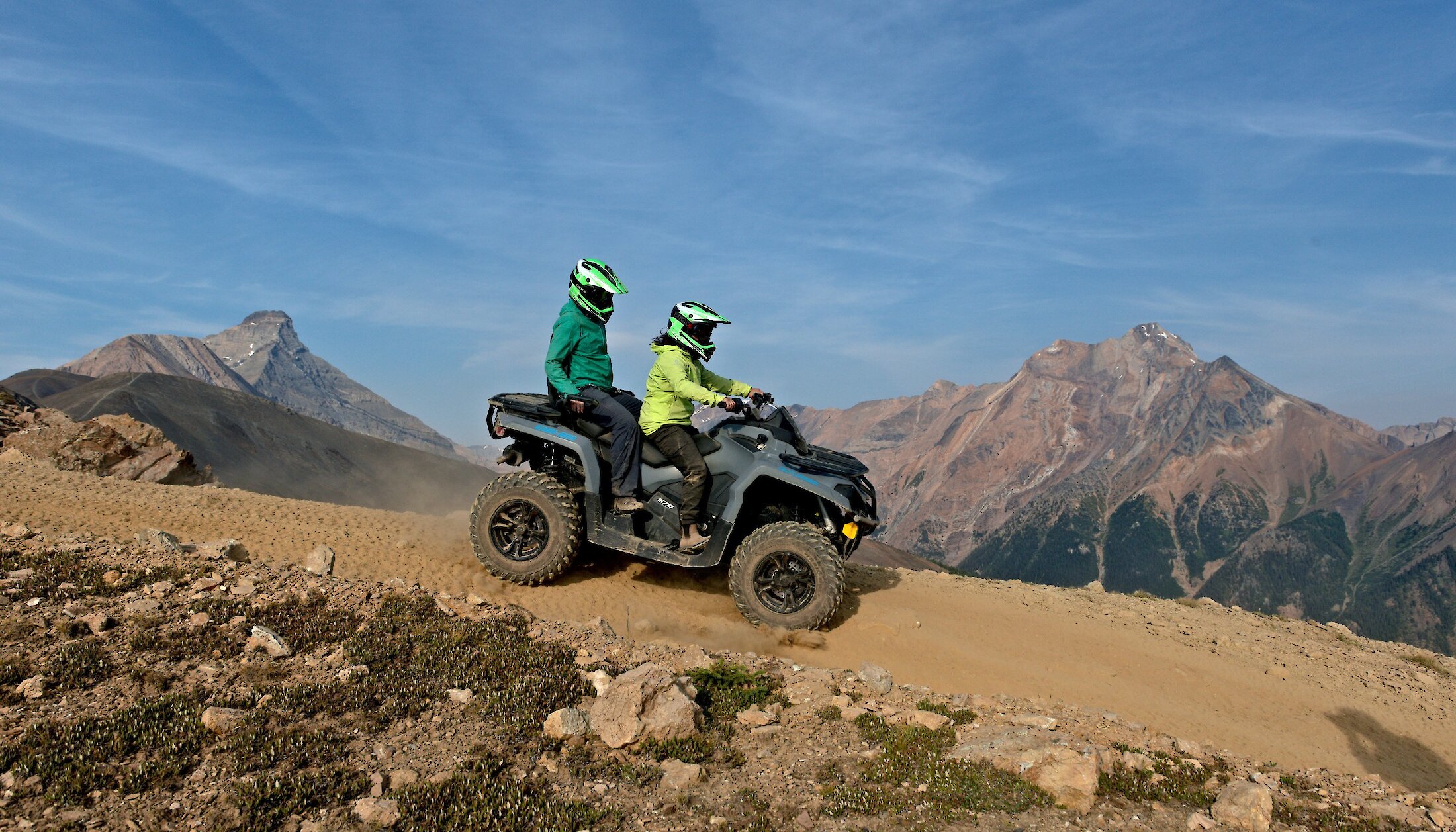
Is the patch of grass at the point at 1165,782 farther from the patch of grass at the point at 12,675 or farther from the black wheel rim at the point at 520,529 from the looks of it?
the patch of grass at the point at 12,675

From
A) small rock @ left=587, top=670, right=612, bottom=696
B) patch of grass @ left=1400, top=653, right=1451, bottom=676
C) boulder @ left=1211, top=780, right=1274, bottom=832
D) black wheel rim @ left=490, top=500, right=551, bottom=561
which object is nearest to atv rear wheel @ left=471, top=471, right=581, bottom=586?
black wheel rim @ left=490, top=500, right=551, bottom=561

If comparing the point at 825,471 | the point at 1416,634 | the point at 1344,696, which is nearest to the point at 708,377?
the point at 825,471

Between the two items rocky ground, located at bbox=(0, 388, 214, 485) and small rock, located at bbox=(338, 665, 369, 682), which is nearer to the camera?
small rock, located at bbox=(338, 665, 369, 682)

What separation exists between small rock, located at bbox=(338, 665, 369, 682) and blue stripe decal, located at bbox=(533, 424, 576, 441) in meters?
3.52

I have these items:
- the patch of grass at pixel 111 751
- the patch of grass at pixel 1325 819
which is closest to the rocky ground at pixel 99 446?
the patch of grass at pixel 111 751

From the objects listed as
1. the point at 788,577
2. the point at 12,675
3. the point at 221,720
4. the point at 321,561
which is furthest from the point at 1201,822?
the point at 321,561

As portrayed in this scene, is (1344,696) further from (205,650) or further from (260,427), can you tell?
(260,427)

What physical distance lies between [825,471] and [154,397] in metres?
79.7

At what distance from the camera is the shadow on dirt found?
812cm

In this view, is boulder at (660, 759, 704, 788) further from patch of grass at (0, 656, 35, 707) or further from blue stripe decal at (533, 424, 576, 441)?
blue stripe decal at (533, 424, 576, 441)

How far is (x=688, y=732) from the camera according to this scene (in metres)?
5.57

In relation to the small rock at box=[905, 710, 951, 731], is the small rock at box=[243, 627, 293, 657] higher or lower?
higher

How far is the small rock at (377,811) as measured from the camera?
419 centimetres

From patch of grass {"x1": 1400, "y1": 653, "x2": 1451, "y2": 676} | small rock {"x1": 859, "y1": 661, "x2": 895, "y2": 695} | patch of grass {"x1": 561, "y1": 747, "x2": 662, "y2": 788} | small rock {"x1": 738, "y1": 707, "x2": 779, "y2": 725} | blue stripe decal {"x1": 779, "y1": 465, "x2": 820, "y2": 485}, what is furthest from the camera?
patch of grass {"x1": 1400, "y1": 653, "x2": 1451, "y2": 676}
